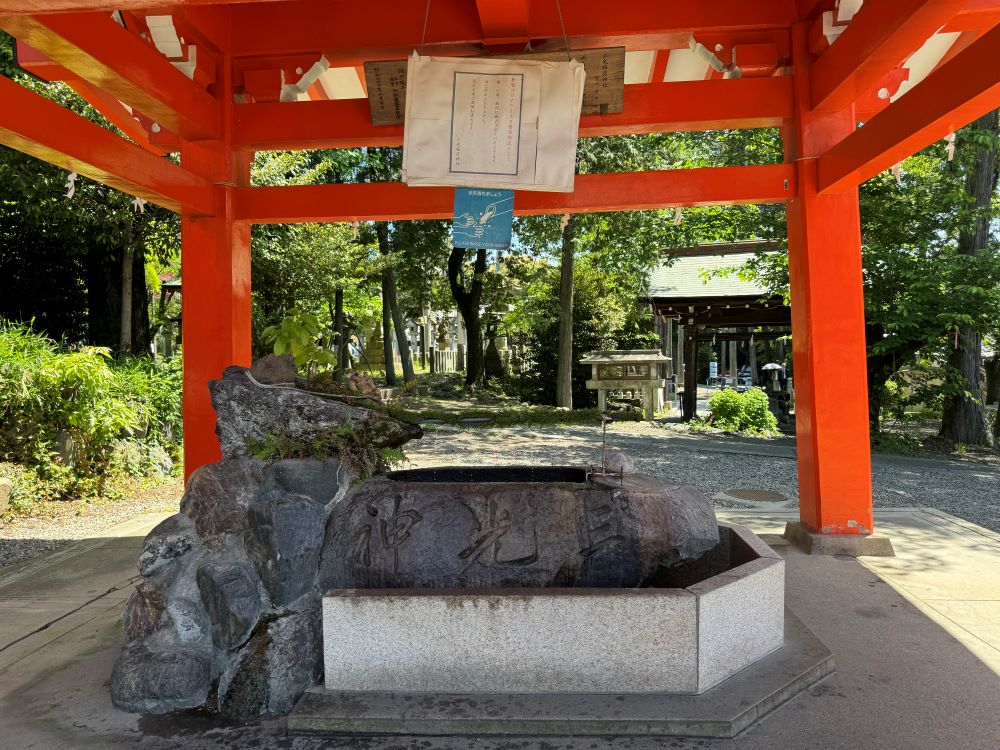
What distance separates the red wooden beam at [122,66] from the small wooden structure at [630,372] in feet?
36.8

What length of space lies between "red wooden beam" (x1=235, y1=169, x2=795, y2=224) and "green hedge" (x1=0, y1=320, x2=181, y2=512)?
11.8 ft

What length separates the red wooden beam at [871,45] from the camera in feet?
12.1

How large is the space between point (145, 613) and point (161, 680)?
0.40 m

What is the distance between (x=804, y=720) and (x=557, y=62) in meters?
3.84

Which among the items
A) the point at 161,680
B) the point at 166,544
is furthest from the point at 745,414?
the point at 161,680

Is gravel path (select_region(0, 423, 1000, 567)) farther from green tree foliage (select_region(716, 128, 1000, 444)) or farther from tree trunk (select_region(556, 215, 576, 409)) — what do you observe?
tree trunk (select_region(556, 215, 576, 409))

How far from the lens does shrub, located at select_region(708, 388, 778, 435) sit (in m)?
13.5

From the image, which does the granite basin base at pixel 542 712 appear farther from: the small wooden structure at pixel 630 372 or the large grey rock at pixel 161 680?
the small wooden structure at pixel 630 372

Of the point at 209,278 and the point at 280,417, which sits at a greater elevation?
the point at 209,278

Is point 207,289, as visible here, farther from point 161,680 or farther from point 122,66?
point 161,680

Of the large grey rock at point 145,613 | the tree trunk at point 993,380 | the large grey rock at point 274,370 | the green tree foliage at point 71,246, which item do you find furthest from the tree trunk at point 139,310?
the tree trunk at point 993,380

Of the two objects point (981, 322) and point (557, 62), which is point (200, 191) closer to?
point (557, 62)

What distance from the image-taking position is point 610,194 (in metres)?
5.35

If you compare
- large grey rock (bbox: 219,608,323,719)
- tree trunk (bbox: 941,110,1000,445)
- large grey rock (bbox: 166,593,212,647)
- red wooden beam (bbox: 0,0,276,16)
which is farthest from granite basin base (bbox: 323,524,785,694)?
tree trunk (bbox: 941,110,1000,445)
